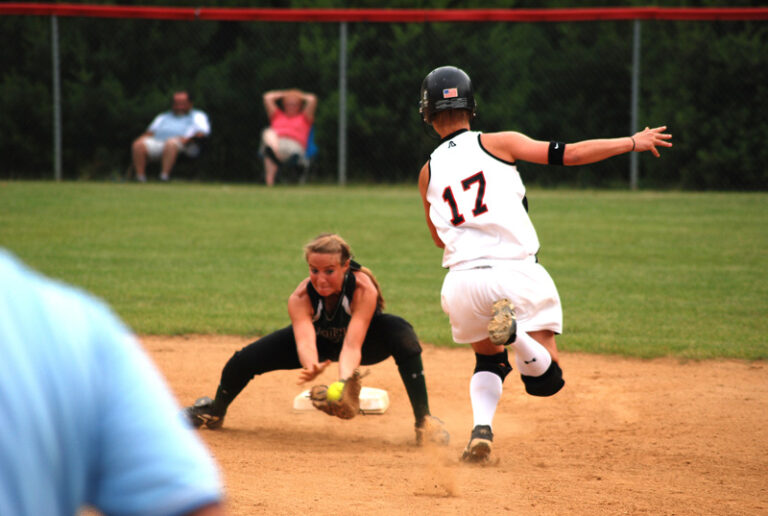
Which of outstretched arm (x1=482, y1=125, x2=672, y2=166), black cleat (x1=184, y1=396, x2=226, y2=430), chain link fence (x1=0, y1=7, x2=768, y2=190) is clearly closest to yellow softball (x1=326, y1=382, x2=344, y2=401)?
black cleat (x1=184, y1=396, x2=226, y2=430)

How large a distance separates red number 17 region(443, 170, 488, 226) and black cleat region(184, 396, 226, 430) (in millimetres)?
1737

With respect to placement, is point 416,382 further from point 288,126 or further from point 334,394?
point 288,126

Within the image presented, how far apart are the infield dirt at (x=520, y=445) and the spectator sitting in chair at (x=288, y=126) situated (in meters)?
8.44

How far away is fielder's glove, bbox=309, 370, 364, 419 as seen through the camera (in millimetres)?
4117

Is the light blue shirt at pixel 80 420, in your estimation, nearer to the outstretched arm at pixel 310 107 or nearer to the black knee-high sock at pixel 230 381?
the black knee-high sock at pixel 230 381

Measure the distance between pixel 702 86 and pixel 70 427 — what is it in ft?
49.1

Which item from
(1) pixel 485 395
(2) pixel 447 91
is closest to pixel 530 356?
(1) pixel 485 395

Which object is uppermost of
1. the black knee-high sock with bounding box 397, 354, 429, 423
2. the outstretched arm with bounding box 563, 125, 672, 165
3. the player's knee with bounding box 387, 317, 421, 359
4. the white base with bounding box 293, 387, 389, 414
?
the outstretched arm with bounding box 563, 125, 672, 165

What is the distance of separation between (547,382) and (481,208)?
0.90 metres

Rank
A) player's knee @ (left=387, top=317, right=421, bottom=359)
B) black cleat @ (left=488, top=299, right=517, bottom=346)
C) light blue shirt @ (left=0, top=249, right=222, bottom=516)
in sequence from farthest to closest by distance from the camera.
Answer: player's knee @ (left=387, top=317, right=421, bottom=359), black cleat @ (left=488, top=299, right=517, bottom=346), light blue shirt @ (left=0, top=249, right=222, bottom=516)

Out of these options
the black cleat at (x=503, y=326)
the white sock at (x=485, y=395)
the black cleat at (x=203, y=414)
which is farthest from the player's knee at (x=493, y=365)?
the black cleat at (x=203, y=414)

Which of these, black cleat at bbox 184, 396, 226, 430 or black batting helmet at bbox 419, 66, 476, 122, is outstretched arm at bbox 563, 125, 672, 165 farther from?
black cleat at bbox 184, 396, 226, 430

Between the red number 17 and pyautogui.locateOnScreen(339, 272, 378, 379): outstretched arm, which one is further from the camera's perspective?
pyautogui.locateOnScreen(339, 272, 378, 379): outstretched arm

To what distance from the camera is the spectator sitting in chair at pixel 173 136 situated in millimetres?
15047
